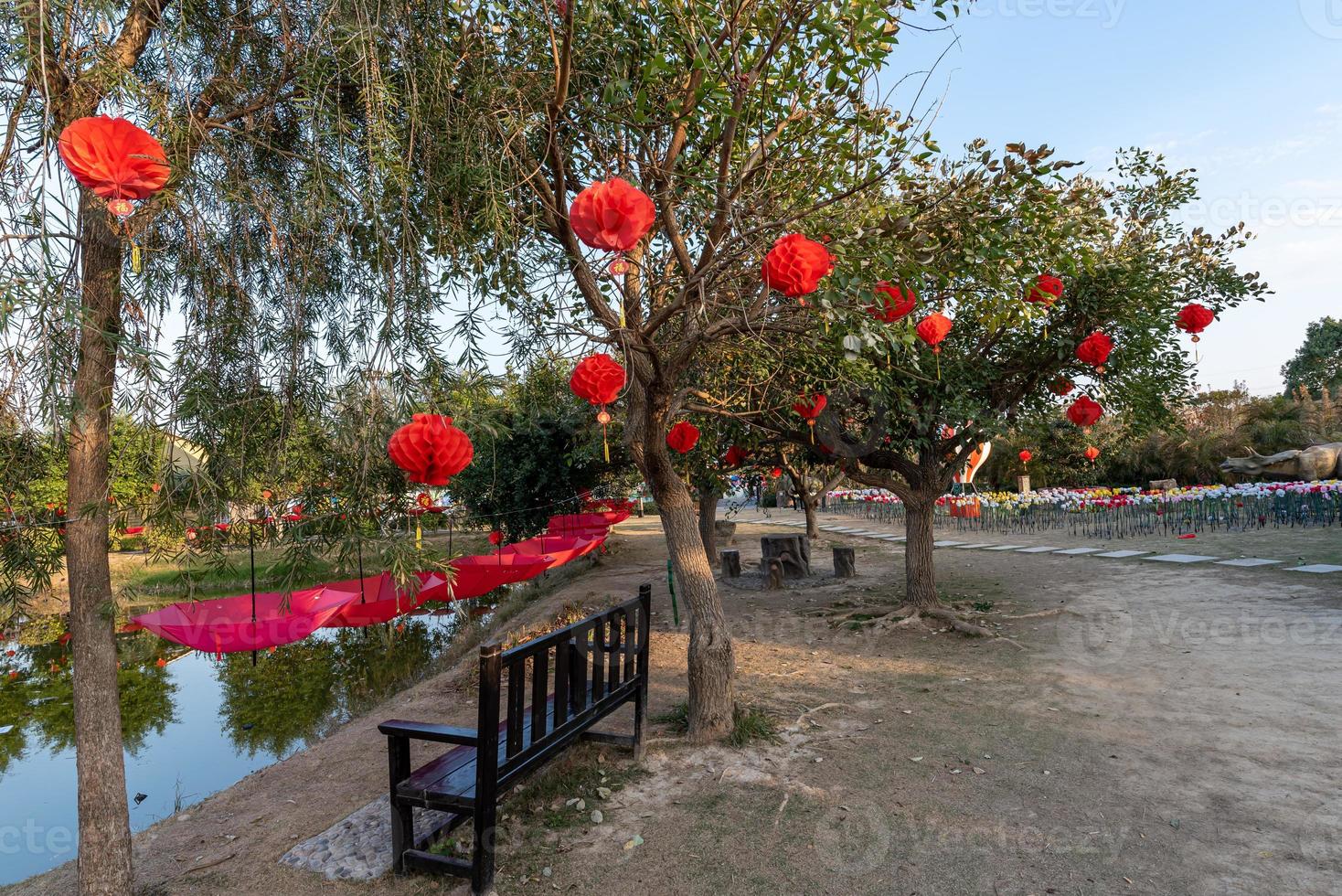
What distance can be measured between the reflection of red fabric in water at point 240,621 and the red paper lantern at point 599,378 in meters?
2.59

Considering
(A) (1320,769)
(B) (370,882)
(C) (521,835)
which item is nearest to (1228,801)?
(A) (1320,769)

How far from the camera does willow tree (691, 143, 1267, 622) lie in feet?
13.9

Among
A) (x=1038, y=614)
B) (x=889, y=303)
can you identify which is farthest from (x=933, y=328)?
(x=1038, y=614)

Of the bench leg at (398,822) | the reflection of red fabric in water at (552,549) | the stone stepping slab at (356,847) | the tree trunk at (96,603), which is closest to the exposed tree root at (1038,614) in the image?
the reflection of red fabric in water at (552,549)

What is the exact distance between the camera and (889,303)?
3.44 meters

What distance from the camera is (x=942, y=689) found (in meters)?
5.31

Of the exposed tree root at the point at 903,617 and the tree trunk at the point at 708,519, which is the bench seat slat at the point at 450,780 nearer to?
the exposed tree root at the point at 903,617

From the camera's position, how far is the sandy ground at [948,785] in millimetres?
2836

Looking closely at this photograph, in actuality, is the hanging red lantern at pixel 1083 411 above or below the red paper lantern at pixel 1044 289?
below

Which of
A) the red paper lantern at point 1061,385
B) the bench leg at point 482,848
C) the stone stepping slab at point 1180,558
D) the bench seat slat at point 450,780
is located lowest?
the stone stepping slab at point 1180,558

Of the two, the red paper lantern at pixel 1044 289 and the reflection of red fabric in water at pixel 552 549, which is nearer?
the red paper lantern at pixel 1044 289

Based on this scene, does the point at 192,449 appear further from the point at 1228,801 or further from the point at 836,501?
the point at 836,501

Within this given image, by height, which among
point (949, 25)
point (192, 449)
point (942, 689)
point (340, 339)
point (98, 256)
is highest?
point (949, 25)

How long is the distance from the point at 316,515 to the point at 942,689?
4.63 m
